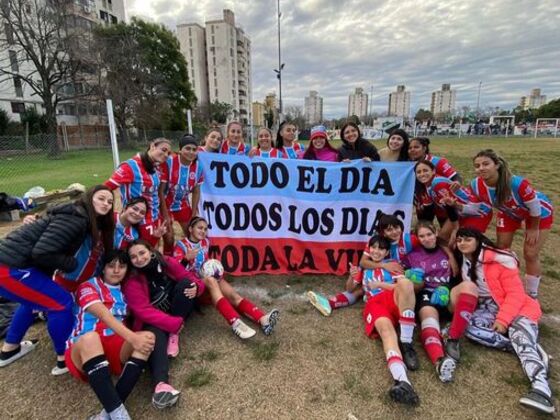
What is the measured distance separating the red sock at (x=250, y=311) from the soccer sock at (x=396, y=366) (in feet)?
4.00

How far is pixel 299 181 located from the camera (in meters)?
4.39

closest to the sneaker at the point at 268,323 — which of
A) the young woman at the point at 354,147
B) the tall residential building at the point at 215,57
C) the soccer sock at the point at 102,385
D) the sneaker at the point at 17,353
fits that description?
the soccer sock at the point at 102,385

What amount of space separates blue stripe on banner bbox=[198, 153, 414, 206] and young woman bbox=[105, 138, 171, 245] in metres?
0.90

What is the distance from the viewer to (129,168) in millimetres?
3406

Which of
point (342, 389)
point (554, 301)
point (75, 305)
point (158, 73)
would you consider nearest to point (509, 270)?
point (554, 301)

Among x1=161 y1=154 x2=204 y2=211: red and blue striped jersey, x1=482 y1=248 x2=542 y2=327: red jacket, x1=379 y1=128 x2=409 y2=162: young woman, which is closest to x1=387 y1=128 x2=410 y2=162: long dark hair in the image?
x1=379 y1=128 x2=409 y2=162: young woman

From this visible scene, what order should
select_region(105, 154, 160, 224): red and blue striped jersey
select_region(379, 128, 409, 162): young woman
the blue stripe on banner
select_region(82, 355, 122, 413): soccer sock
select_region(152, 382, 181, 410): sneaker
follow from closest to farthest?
select_region(82, 355, 122, 413): soccer sock → select_region(152, 382, 181, 410): sneaker → select_region(105, 154, 160, 224): red and blue striped jersey → the blue stripe on banner → select_region(379, 128, 409, 162): young woman

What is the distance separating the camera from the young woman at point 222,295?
3.10 meters

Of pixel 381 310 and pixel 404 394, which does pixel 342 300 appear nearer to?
pixel 381 310

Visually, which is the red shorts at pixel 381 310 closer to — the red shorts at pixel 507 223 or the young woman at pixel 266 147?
the red shorts at pixel 507 223

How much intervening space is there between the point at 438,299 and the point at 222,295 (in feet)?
6.78

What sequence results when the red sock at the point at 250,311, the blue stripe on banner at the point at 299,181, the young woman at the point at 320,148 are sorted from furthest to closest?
the young woman at the point at 320,148, the blue stripe on banner at the point at 299,181, the red sock at the point at 250,311

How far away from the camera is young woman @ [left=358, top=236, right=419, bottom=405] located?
2440mm

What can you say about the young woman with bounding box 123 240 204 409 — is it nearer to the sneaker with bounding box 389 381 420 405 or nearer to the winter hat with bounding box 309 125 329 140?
the sneaker with bounding box 389 381 420 405
